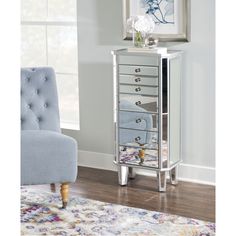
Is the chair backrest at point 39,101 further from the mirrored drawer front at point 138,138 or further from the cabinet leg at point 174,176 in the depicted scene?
the cabinet leg at point 174,176

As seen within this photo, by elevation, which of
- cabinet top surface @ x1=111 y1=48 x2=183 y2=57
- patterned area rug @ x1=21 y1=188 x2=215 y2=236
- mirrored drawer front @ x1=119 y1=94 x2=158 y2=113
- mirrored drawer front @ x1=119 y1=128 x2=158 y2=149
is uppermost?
cabinet top surface @ x1=111 y1=48 x2=183 y2=57

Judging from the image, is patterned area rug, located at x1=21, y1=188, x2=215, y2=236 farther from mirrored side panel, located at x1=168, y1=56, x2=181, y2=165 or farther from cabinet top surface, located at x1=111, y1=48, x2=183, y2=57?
cabinet top surface, located at x1=111, y1=48, x2=183, y2=57

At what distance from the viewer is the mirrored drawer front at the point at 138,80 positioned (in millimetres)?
4160

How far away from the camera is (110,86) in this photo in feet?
16.0

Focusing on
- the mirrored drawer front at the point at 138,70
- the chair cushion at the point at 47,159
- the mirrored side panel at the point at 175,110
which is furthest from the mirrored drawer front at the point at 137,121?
the chair cushion at the point at 47,159

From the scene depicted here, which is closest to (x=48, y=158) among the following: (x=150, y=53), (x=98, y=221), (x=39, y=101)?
(x=98, y=221)

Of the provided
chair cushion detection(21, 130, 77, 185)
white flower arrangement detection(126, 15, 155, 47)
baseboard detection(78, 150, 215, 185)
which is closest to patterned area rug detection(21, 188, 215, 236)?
chair cushion detection(21, 130, 77, 185)

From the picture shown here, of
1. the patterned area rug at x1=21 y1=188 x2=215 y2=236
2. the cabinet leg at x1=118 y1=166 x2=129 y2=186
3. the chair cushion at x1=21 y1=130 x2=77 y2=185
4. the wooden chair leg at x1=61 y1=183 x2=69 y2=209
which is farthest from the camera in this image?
the cabinet leg at x1=118 y1=166 x2=129 y2=186

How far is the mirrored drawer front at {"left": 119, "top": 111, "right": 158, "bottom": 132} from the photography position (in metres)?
4.22

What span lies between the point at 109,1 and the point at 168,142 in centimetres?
138

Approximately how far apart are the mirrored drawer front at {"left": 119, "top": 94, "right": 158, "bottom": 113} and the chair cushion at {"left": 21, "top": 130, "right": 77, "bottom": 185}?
30.3 inches

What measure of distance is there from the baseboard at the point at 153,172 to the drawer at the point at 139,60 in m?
0.93
